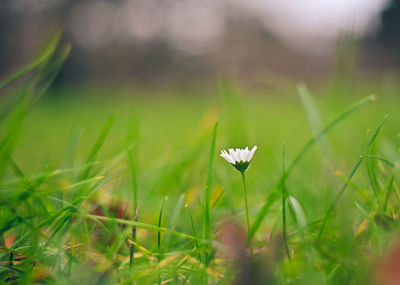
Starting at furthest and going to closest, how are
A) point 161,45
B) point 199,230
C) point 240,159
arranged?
point 161,45 → point 199,230 → point 240,159

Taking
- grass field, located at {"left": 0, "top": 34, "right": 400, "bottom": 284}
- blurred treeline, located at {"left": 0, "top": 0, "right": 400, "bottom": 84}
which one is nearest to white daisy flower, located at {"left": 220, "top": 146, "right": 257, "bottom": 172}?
grass field, located at {"left": 0, "top": 34, "right": 400, "bottom": 284}

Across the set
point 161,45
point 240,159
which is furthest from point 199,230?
point 161,45

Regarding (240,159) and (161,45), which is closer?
(240,159)

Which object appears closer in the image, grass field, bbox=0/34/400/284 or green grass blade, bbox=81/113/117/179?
grass field, bbox=0/34/400/284

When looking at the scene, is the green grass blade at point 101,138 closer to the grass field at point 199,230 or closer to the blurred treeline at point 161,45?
the grass field at point 199,230

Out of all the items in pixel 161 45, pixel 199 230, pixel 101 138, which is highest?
pixel 101 138

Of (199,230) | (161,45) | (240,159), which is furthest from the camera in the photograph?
(161,45)

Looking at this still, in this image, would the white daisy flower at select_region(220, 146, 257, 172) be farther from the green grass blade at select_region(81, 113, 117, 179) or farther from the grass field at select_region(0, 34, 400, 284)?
the green grass blade at select_region(81, 113, 117, 179)

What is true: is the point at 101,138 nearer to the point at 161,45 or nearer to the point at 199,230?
the point at 199,230

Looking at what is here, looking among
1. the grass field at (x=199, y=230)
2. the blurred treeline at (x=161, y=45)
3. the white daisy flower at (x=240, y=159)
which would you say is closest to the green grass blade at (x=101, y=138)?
the grass field at (x=199, y=230)

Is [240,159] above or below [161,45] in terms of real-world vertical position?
above

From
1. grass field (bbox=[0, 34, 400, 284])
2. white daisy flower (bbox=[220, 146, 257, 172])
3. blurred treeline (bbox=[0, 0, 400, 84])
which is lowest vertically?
blurred treeline (bbox=[0, 0, 400, 84])
